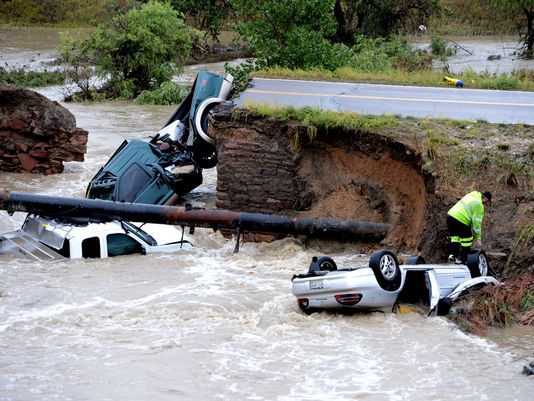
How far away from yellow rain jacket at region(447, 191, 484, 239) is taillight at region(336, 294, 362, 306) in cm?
273

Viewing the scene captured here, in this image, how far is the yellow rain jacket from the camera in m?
14.0

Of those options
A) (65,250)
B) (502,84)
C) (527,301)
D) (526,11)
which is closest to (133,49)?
(526,11)

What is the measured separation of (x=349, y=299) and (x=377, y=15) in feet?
109

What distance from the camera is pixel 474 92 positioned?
21938 mm

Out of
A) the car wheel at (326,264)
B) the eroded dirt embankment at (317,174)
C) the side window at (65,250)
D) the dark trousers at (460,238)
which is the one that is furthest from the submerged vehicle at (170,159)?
the dark trousers at (460,238)

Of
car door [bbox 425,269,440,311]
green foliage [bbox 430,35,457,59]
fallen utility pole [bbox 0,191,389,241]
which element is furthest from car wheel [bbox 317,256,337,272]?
green foliage [bbox 430,35,457,59]

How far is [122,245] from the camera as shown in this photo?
53.6ft

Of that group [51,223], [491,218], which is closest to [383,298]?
[491,218]

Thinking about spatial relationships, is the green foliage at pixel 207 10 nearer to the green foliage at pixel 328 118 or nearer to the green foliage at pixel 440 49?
the green foliage at pixel 440 49

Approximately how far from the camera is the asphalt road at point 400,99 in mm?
19141

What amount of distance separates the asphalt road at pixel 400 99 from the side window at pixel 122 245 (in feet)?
15.4

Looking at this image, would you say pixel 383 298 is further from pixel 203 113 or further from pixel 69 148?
pixel 69 148

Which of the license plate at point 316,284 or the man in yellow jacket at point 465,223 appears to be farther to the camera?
the man in yellow jacket at point 465,223

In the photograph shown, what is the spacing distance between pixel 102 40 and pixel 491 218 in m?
26.6
